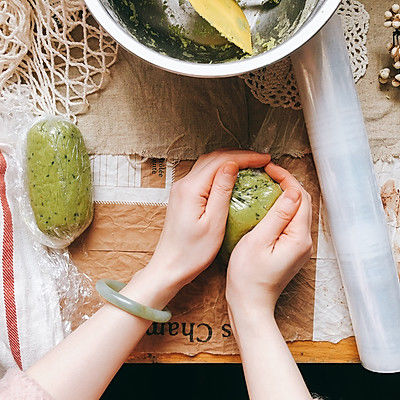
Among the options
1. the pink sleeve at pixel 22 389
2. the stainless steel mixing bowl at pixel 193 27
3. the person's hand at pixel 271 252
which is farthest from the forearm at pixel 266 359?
the stainless steel mixing bowl at pixel 193 27

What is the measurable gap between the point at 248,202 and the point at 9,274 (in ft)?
1.26

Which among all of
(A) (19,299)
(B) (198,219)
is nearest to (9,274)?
(A) (19,299)

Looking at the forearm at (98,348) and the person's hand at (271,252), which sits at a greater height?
the person's hand at (271,252)

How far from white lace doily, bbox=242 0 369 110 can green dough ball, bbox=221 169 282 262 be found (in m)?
0.14

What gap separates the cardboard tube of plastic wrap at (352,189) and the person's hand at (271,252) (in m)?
0.06

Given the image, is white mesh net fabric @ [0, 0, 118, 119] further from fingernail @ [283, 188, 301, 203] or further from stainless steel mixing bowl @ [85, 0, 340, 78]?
fingernail @ [283, 188, 301, 203]

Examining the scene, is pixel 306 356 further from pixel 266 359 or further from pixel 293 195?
pixel 293 195

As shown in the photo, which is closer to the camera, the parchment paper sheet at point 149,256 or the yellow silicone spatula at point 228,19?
the yellow silicone spatula at point 228,19

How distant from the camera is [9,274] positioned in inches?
32.6

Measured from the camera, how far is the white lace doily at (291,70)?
84cm

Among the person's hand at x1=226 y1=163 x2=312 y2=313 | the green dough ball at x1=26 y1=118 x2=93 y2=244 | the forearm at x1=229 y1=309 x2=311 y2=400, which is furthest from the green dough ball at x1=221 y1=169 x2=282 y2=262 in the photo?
the green dough ball at x1=26 y1=118 x2=93 y2=244

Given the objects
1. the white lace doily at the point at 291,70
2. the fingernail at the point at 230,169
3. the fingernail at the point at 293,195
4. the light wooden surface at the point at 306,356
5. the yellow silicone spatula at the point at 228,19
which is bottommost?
the light wooden surface at the point at 306,356

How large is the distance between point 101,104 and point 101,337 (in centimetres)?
36

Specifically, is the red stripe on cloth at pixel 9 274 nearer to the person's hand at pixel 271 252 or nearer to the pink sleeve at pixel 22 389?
the pink sleeve at pixel 22 389
